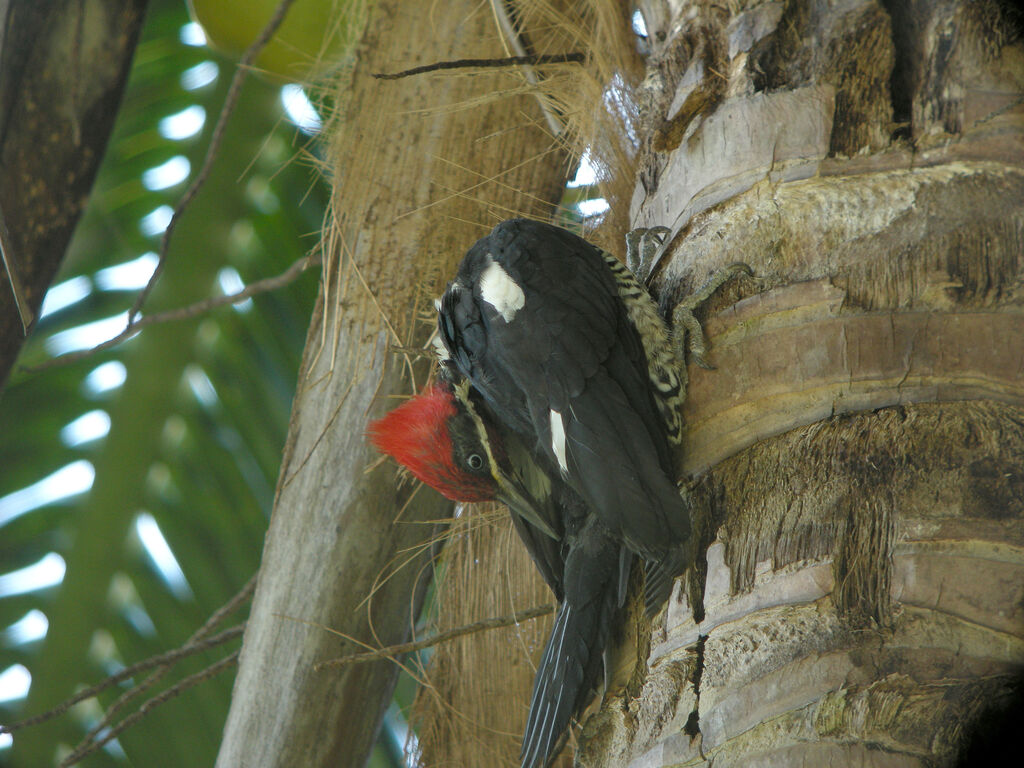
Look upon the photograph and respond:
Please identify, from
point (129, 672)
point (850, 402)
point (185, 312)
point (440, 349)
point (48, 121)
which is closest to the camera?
point (850, 402)

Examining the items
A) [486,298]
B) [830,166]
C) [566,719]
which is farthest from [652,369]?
[566,719]

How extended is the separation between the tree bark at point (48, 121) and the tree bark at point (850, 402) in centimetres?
128

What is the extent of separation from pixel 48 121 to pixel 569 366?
48.5 inches

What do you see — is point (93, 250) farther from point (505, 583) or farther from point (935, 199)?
point (935, 199)

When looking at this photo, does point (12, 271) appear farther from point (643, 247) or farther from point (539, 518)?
point (643, 247)

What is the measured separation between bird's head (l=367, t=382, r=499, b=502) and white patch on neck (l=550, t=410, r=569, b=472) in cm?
24

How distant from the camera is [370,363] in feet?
7.94

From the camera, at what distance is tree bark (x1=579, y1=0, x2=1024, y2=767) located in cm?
122

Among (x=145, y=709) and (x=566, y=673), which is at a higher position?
(x=145, y=709)

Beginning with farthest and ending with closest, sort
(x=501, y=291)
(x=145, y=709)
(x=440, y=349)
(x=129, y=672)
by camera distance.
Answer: (x=129, y=672)
(x=145, y=709)
(x=440, y=349)
(x=501, y=291)

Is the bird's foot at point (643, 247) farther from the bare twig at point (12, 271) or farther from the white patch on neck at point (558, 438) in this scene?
the bare twig at point (12, 271)

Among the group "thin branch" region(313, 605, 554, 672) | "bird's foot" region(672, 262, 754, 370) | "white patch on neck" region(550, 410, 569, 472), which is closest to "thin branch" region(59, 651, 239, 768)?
"thin branch" region(313, 605, 554, 672)

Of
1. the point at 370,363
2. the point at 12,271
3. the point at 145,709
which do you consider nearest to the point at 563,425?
the point at 370,363

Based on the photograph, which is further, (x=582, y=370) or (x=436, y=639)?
(x=436, y=639)
